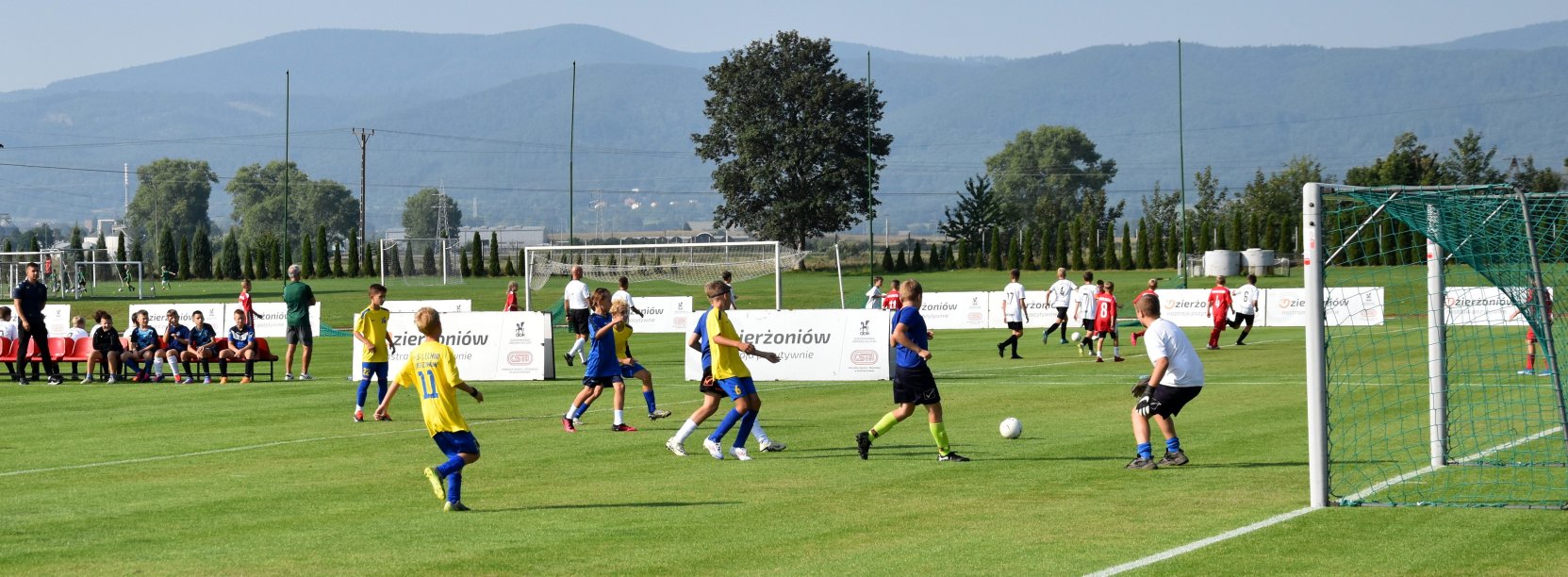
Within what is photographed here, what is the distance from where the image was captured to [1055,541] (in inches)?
403

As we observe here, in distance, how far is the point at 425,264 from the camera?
8106 cm

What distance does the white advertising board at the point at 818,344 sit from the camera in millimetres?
25641

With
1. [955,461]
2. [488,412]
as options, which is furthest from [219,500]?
[488,412]

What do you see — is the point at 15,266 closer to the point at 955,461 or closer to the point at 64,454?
the point at 64,454

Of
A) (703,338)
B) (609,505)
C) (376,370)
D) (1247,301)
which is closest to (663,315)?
(1247,301)

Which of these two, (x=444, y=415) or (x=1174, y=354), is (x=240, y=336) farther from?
(x=1174, y=354)

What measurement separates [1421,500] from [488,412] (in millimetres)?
12090

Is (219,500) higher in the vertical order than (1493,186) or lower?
lower

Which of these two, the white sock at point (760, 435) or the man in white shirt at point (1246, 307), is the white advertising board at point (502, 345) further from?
the man in white shirt at point (1246, 307)

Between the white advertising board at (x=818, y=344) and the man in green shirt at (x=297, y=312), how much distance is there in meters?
6.03

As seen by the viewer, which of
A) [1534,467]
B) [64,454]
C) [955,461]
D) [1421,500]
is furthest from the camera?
[64,454]

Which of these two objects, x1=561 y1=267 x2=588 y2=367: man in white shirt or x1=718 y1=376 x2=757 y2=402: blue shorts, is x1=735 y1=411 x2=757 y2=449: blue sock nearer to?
x1=718 y1=376 x2=757 y2=402: blue shorts

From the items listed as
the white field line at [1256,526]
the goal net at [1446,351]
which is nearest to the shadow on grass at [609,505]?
the white field line at [1256,526]

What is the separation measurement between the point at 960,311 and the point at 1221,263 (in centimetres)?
3360
